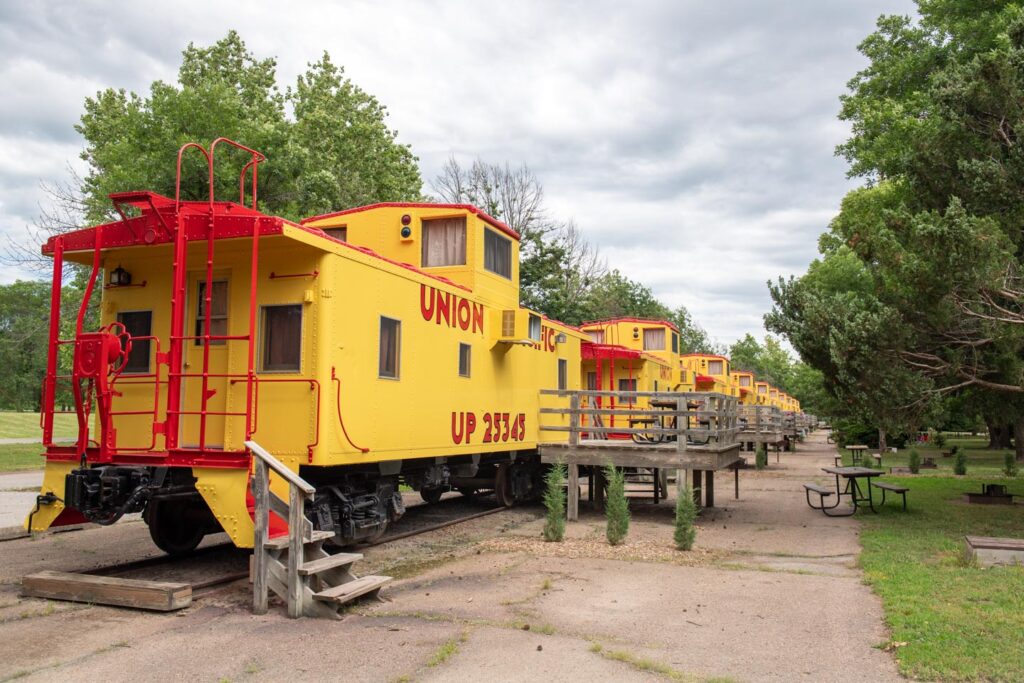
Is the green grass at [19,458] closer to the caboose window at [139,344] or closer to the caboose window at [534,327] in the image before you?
the caboose window at [139,344]

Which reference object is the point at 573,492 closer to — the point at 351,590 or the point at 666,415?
the point at 666,415

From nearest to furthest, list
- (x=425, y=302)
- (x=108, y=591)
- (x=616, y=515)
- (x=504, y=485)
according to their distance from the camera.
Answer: (x=108, y=591), (x=425, y=302), (x=616, y=515), (x=504, y=485)

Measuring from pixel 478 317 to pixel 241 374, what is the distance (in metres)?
4.40

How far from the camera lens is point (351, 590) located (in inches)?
263

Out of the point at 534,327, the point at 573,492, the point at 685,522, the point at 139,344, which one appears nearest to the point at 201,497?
the point at 139,344

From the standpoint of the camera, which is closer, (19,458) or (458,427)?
(458,427)

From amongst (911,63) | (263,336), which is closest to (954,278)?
(263,336)

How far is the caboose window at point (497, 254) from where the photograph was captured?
12.2m

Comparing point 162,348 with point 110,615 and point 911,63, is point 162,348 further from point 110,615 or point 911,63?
point 911,63

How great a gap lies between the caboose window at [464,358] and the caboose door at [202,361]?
11.7 feet

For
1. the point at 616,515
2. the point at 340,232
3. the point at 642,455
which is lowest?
the point at 616,515

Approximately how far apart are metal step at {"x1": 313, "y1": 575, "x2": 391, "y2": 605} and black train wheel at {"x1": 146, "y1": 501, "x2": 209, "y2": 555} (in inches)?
103

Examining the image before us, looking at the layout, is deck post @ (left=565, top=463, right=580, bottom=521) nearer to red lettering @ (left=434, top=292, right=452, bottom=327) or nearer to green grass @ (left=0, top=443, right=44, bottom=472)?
red lettering @ (left=434, top=292, right=452, bottom=327)

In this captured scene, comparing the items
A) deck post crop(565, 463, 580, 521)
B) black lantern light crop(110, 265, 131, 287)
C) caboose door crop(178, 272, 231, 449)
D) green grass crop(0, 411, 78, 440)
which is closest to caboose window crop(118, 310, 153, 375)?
black lantern light crop(110, 265, 131, 287)
